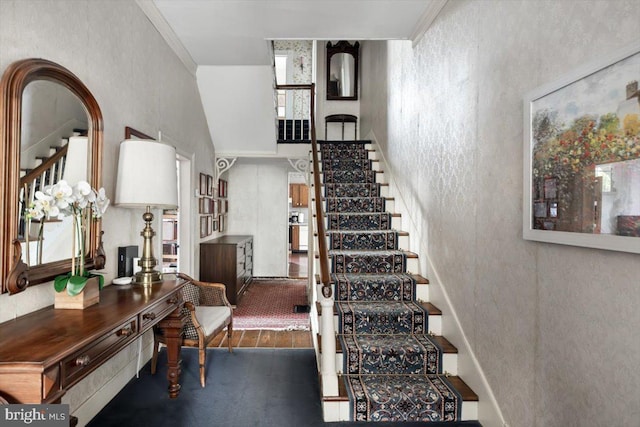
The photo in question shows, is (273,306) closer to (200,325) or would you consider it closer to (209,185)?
(209,185)

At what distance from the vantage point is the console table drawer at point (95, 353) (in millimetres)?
1191

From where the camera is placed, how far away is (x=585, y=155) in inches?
50.8

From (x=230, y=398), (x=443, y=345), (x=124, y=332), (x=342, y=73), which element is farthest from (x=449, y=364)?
(x=342, y=73)

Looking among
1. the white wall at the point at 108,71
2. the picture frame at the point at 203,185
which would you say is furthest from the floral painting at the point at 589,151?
the picture frame at the point at 203,185

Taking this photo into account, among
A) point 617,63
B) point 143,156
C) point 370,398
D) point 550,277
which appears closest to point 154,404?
point 370,398

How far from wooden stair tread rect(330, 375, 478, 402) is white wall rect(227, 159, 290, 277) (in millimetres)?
4668

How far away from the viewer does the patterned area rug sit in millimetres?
4073

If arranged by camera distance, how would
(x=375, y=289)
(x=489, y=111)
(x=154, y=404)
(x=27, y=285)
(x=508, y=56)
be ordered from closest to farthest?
(x=27, y=285), (x=508, y=56), (x=489, y=111), (x=154, y=404), (x=375, y=289)

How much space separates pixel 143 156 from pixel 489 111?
2018mm

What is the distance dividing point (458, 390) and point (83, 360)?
79.9 inches

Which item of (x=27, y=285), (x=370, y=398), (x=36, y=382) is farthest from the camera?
(x=370, y=398)

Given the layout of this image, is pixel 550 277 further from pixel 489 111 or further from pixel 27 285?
pixel 27 285

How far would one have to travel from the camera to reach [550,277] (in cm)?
152

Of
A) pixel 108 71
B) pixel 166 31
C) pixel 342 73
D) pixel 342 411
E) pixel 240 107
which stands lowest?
pixel 342 411
